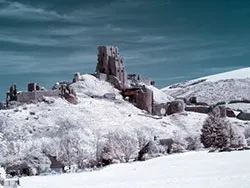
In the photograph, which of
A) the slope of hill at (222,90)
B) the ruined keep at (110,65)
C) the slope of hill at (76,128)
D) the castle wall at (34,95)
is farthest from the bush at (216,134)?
the slope of hill at (222,90)

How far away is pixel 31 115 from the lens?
39.1 metres

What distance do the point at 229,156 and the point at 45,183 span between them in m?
8.75

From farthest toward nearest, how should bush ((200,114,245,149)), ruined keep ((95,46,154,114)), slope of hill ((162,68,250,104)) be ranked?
slope of hill ((162,68,250,104))
ruined keep ((95,46,154,114))
bush ((200,114,245,149))

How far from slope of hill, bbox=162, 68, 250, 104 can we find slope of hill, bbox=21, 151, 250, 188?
75.6 meters

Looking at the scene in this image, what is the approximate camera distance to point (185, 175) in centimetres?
1756

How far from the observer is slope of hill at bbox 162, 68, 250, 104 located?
3981 inches

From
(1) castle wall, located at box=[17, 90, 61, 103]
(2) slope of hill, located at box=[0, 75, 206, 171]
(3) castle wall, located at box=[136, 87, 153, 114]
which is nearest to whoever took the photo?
(2) slope of hill, located at box=[0, 75, 206, 171]

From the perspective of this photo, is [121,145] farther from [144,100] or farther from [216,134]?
[144,100]

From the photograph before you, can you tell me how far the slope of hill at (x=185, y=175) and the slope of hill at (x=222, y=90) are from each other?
248 feet

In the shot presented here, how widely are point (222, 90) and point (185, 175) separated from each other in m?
95.8

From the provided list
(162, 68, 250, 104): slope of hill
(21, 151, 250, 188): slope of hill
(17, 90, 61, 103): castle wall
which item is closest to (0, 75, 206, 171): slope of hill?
(17, 90, 61, 103): castle wall

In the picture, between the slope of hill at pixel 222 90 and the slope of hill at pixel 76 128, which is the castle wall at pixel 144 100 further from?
the slope of hill at pixel 222 90

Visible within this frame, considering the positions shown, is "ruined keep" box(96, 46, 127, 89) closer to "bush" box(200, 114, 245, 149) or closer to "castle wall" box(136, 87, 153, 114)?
"castle wall" box(136, 87, 153, 114)

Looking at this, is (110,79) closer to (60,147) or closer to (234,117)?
(234,117)
